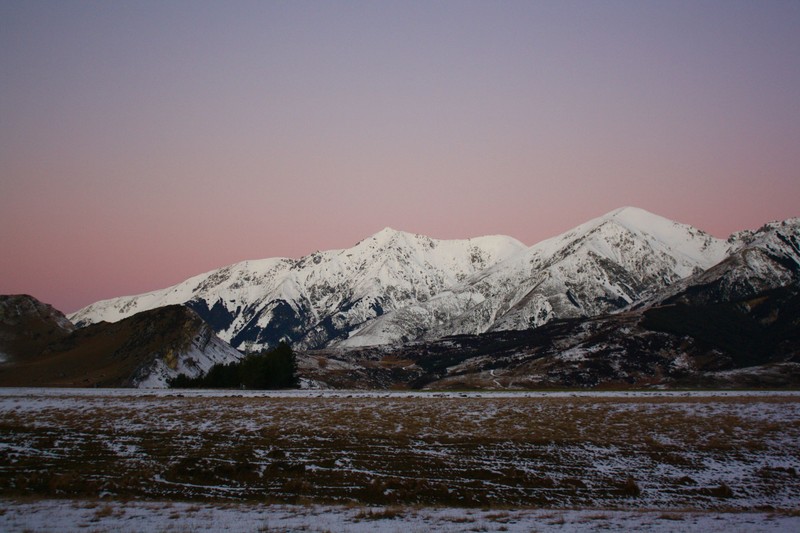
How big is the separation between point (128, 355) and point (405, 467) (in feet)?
427

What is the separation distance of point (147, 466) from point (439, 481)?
15966mm

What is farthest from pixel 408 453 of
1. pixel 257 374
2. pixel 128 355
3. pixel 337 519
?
pixel 128 355

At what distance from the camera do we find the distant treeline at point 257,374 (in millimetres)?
95938

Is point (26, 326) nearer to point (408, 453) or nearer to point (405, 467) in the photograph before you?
point (408, 453)

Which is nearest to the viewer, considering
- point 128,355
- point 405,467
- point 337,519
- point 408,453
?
point 337,519

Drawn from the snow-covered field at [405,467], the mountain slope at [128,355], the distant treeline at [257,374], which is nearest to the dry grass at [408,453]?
the snow-covered field at [405,467]

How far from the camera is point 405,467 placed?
32469 millimetres

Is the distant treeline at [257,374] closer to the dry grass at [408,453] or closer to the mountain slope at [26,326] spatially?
the dry grass at [408,453]

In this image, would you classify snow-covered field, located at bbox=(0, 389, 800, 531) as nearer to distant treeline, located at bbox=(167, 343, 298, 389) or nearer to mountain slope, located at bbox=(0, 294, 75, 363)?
distant treeline, located at bbox=(167, 343, 298, 389)

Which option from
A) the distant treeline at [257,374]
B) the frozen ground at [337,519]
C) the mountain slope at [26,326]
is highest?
the mountain slope at [26,326]

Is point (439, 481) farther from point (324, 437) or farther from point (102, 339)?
point (102, 339)

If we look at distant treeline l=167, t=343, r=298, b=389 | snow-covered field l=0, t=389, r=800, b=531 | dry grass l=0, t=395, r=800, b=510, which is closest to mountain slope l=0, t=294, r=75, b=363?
distant treeline l=167, t=343, r=298, b=389

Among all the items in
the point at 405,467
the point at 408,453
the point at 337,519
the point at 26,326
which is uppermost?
the point at 26,326

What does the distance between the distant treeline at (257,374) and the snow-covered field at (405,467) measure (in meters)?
47.2
